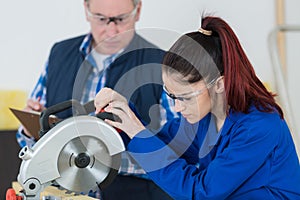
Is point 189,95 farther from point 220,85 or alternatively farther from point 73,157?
point 73,157

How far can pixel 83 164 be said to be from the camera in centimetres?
128

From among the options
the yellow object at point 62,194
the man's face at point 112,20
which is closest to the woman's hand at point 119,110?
the yellow object at point 62,194

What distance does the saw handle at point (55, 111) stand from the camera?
1.33 meters

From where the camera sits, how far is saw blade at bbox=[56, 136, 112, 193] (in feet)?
4.16

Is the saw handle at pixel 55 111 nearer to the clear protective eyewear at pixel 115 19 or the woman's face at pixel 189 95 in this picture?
the woman's face at pixel 189 95

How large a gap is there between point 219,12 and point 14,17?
1.01 metres

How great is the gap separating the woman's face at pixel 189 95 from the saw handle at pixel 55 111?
21 cm

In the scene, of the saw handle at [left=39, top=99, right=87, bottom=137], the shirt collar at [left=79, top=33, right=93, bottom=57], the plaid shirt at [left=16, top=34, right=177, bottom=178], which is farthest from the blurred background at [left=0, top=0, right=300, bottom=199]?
the saw handle at [left=39, top=99, right=87, bottom=137]

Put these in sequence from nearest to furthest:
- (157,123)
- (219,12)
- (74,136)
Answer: (74,136), (157,123), (219,12)

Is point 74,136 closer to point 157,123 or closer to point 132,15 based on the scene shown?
point 157,123

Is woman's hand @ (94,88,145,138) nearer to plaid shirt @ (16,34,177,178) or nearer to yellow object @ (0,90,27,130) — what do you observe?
plaid shirt @ (16,34,177,178)

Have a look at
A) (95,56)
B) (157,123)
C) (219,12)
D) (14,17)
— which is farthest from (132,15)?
(219,12)

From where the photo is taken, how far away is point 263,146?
1295 millimetres

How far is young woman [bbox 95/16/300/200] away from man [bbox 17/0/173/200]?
0.37 m
